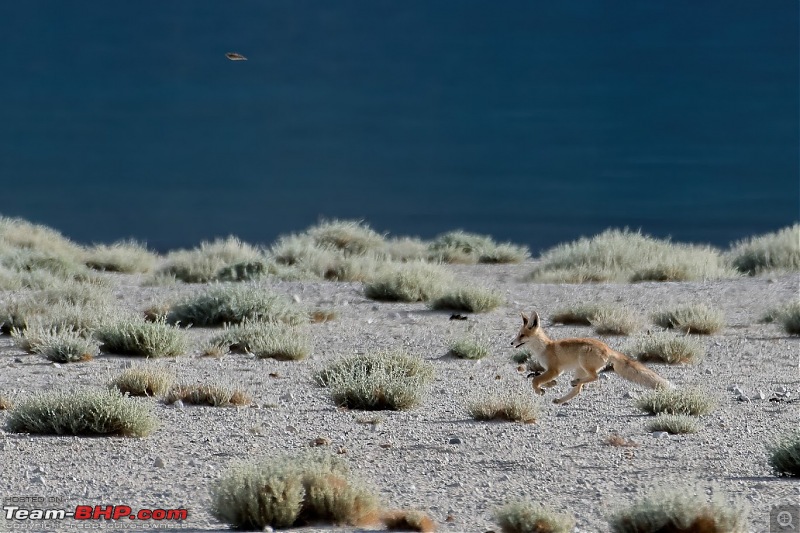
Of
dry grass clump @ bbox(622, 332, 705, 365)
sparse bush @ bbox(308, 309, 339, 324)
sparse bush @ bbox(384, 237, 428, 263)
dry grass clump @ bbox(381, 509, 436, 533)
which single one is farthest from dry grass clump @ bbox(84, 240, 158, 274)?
dry grass clump @ bbox(381, 509, 436, 533)

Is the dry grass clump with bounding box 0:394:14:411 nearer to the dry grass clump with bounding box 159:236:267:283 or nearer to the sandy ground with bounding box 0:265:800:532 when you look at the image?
the sandy ground with bounding box 0:265:800:532

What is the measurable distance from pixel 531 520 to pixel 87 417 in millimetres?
4622

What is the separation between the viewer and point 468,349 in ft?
48.9

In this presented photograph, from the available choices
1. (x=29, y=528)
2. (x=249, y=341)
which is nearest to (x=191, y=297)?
(x=249, y=341)

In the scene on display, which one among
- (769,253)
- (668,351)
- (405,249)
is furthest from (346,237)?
(668,351)

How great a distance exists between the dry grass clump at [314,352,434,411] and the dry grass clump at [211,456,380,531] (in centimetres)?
412

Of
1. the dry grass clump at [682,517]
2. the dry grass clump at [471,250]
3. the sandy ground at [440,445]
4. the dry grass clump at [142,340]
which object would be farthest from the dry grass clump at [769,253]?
the dry grass clump at [682,517]

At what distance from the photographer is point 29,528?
632 centimetres

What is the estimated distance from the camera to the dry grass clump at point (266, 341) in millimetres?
14648

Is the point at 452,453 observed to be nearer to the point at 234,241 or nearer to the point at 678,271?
the point at 678,271

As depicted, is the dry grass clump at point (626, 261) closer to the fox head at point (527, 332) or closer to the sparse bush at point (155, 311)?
the sparse bush at point (155, 311)

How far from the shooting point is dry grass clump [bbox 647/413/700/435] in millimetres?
9484

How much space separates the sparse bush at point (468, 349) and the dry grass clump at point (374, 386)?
2.70 meters

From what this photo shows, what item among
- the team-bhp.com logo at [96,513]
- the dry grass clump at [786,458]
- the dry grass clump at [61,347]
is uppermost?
the dry grass clump at [61,347]
